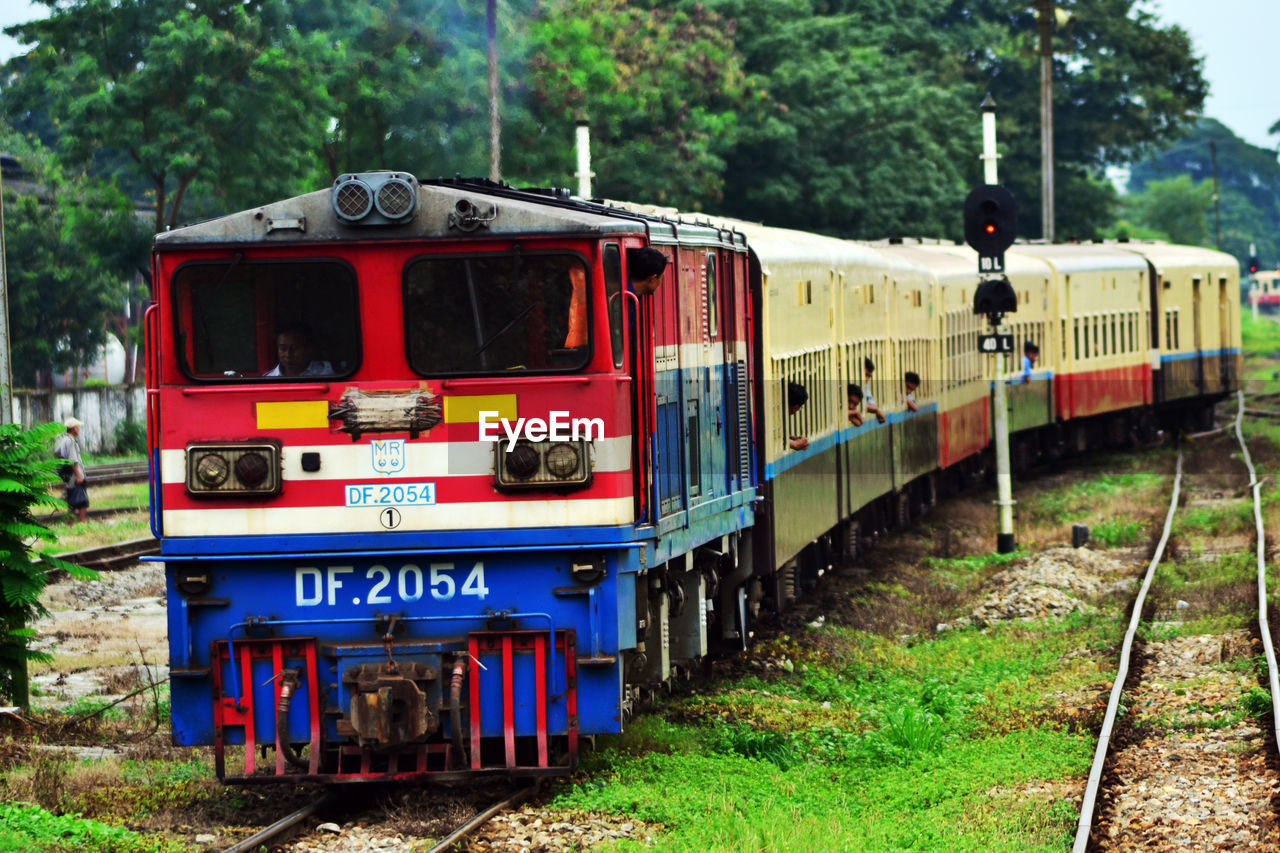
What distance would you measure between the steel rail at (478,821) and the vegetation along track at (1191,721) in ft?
8.86

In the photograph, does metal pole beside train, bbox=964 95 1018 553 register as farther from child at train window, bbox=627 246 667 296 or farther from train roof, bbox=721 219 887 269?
child at train window, bbox=627 246 667 296

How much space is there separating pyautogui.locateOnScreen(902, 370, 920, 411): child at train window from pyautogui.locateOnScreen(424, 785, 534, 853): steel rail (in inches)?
505

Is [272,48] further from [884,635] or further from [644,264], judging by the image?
[644,264]

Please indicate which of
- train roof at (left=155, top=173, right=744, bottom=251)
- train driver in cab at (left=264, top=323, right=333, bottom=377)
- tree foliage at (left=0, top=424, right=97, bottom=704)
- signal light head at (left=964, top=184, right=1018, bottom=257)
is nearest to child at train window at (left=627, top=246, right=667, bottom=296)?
train roof at (left=155, top=173, right=744, bottom=251)

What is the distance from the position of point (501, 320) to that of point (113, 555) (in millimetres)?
12316

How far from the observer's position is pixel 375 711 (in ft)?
29.5

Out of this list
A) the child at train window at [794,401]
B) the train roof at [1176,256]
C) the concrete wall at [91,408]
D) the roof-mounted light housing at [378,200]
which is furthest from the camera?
the concrete wall at [91,408]

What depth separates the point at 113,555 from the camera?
2030cm

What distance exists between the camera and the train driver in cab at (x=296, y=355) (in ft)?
30.2

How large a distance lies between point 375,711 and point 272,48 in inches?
1049

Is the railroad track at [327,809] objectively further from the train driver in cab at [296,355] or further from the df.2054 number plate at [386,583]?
the train driver in cab at [296,355]

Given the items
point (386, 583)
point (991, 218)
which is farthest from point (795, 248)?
point (386, 583)

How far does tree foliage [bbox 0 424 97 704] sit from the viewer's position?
36.1 feet

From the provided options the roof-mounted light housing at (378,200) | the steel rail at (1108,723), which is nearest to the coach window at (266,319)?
the roof-mounted light housing at (378,200)
